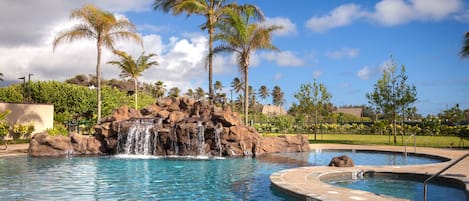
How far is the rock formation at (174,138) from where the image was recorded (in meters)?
19.8

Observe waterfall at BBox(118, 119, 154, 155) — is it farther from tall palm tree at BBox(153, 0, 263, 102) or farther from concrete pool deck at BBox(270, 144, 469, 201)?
concrete pool deck at BBox(270, 144, 469, 201)

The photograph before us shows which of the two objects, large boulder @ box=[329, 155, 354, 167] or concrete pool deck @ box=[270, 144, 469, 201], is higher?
large boulder @ box=[329, 155, 354, 167]

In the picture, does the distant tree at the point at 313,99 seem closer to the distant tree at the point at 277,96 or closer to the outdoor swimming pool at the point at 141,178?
the outdoor swimming pool at the point at 141,178

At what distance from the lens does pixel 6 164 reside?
16516 millimetres

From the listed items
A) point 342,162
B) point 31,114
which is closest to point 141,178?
point 342,162

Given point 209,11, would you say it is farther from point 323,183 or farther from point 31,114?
point 323,183

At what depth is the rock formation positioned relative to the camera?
19797 millimetres

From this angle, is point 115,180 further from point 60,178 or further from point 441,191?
point 441,191

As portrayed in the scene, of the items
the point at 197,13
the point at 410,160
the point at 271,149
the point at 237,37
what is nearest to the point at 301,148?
the point at 271,149

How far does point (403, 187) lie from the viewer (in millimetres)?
10859

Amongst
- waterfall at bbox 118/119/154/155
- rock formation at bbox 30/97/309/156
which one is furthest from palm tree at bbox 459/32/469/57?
waterfall at bbox 118/119/154/155

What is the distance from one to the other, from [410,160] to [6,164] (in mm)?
17146

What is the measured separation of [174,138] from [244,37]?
24.9 feet

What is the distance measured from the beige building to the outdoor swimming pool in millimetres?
9474
